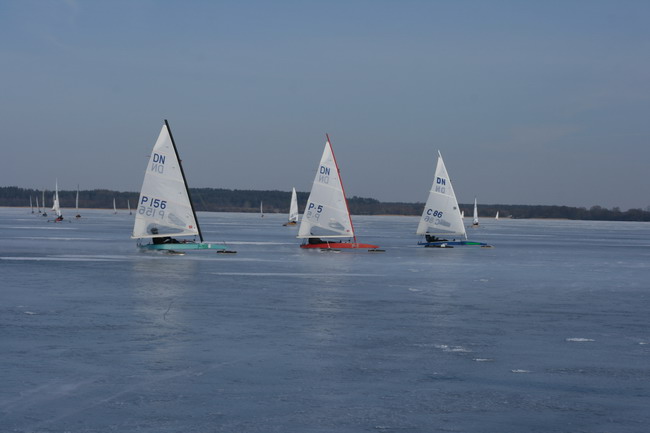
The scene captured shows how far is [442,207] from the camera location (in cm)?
6706

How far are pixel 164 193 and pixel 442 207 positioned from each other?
75.6 ft

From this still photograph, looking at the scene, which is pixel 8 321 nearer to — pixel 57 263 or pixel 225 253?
pixel 57 263

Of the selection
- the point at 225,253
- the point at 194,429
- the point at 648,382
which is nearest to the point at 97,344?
the point at 194,429

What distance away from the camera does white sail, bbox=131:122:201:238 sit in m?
53.2

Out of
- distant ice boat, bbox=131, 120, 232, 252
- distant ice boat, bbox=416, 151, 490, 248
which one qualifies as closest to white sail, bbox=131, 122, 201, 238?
distant ice boat, bbox=131, 120, 232, 252

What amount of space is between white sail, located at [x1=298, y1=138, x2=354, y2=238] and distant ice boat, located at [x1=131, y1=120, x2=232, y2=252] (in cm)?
823

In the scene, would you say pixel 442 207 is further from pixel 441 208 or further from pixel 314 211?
pixel 314 211

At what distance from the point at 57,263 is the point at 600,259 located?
35801mm

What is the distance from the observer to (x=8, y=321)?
22.2m

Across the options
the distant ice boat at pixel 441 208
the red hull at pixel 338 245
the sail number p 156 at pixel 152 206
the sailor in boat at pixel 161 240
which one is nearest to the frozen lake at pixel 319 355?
the sail number p 156 at pixel 152 206

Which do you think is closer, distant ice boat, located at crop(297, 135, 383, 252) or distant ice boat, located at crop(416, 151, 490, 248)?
distant ice boat, located at crop(297, 135, 383, 252)

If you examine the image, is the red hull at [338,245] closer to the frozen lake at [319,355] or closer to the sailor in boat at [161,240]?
the sailor in boat at [161,240]

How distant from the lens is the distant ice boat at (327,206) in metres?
58.1

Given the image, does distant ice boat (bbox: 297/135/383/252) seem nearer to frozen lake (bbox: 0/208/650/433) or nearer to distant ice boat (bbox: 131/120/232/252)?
distant ice boat (bbox: 131/120/232/252)
